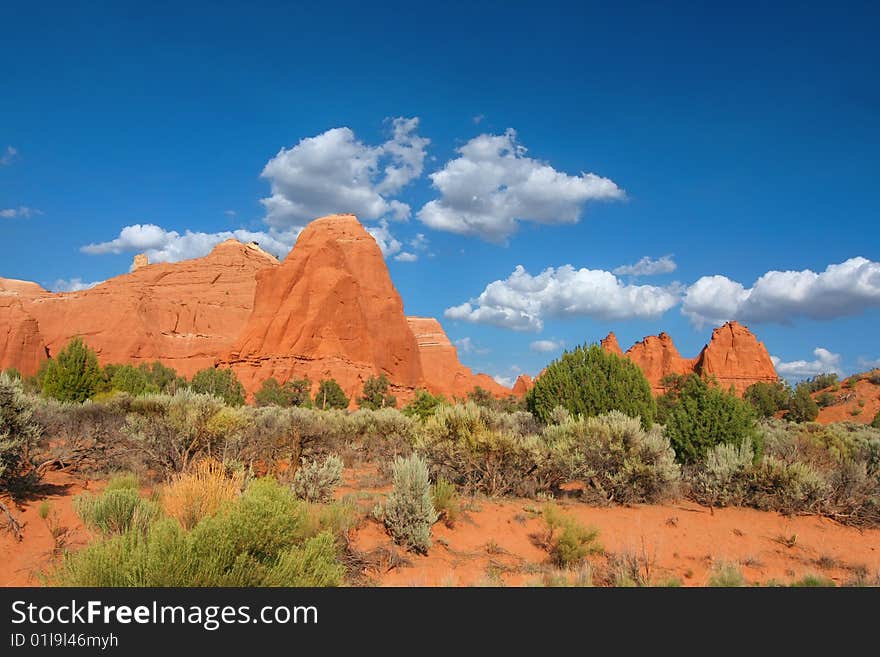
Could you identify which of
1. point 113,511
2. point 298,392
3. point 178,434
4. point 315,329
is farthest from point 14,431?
point 315,329

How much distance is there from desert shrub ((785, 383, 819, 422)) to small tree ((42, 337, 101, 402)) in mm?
Answer: 51059

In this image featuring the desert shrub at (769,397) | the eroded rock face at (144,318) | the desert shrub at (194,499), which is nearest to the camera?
the desert shrub at (194,499)

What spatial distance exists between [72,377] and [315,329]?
38822 mm

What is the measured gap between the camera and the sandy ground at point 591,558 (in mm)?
7527

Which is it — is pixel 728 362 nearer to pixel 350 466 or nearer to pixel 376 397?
pixel 376 397

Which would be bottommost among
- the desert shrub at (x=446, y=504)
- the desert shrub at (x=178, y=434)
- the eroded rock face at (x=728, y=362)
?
the desert shrub at (x=446, y=504)

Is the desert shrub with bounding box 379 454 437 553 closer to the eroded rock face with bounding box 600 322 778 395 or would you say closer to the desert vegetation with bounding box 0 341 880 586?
the desert vegetation with bounding box 0 341 880 586

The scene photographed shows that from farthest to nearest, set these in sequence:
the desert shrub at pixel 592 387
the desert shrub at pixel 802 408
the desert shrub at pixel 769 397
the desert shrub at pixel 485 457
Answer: the desert shrub at pixel 769 397 < the desert shrub at pixel 802 408 < the desert shrub at pixel 592 387 < the desert shrub at pixel 485 457

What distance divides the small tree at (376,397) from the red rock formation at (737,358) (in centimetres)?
4513

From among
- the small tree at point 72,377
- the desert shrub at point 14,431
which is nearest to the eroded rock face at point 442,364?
the small tree at point 72,377

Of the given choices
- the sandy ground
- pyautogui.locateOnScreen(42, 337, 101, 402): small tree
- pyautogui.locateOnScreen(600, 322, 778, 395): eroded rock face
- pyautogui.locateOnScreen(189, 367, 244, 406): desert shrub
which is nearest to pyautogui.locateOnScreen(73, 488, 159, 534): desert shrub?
the sandy ground

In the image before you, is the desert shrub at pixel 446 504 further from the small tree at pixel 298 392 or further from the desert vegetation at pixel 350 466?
the small tree at pixel 298 392

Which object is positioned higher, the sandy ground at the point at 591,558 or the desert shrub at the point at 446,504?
the desert shrub at the point at 446,504
